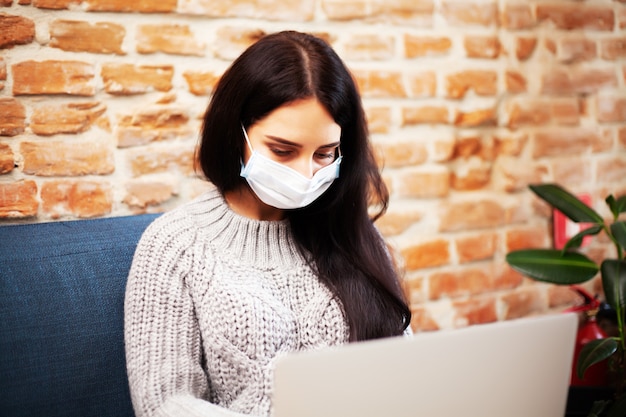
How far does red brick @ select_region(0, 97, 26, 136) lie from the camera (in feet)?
4.39

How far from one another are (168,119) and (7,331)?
1.96 feet

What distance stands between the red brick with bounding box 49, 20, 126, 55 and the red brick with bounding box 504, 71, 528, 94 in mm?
1097

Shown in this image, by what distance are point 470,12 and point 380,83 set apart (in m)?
0.37

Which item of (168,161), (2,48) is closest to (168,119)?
(168,161)

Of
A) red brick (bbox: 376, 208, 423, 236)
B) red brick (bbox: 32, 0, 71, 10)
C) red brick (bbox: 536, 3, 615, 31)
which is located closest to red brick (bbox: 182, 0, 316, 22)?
red brick (bbox: 32, 0, 71, 10)

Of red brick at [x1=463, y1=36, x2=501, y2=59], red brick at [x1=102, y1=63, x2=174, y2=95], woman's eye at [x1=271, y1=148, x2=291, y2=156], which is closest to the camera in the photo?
woman's eye at [x1=271, y1=148, x2=291, y2=156]

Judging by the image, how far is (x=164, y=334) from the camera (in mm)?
1146

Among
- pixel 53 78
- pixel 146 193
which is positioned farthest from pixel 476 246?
pixel 53 78

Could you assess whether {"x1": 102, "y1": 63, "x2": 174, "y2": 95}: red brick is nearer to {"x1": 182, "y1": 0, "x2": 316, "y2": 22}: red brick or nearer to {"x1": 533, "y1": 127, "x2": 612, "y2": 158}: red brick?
{"x1": 182, "y1": 0, "x2": 316, "y2": 22}: red brick

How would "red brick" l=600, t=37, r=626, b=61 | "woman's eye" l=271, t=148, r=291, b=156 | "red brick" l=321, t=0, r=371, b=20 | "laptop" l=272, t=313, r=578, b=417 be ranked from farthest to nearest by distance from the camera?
"red brick" l=600, t=37, r=626, b=61, "red brick" l=321, t=0, r=371, b=20, "woman's eye" l=271, t=148, r=291, b=156, "laptop" l=272, t=313, r=578, b=417

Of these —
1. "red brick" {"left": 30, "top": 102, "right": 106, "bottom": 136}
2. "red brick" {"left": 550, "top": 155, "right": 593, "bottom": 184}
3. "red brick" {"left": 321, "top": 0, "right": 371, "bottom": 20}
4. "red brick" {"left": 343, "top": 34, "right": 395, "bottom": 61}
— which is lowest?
"red brick" {"left": 550, "top": 155, "right": 593, "bottom": 184}

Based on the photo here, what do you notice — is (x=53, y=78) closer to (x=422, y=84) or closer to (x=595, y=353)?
(x=422, y=84)

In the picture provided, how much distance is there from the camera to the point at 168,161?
1.53 m

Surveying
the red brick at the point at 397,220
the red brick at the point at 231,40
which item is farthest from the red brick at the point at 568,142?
the red brick at the point at 231,40
